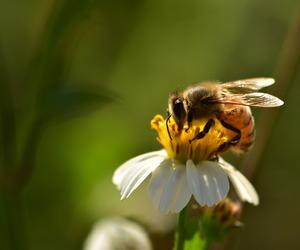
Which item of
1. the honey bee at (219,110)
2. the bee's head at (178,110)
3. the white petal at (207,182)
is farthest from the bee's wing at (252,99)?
the white petal at (207,182)

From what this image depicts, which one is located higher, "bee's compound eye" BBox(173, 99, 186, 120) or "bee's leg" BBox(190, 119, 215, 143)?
"bee's compound eye" BBox(173, 99, 186, 120)

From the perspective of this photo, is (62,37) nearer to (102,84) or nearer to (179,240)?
(179,240)

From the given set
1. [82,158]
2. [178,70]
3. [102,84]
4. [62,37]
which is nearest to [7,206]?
[62,37]

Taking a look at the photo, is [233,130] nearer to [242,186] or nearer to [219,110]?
[219,110]

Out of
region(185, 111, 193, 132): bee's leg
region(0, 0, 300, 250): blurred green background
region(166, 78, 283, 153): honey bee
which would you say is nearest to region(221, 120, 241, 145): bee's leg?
region(166, 78, 283, 153): honey bee

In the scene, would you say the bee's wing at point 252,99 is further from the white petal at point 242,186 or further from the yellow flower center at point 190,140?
the white petal at point 242,186

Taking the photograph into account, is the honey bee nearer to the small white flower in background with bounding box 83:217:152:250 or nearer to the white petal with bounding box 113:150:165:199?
the white petal with bounding box 113:150:165:199
